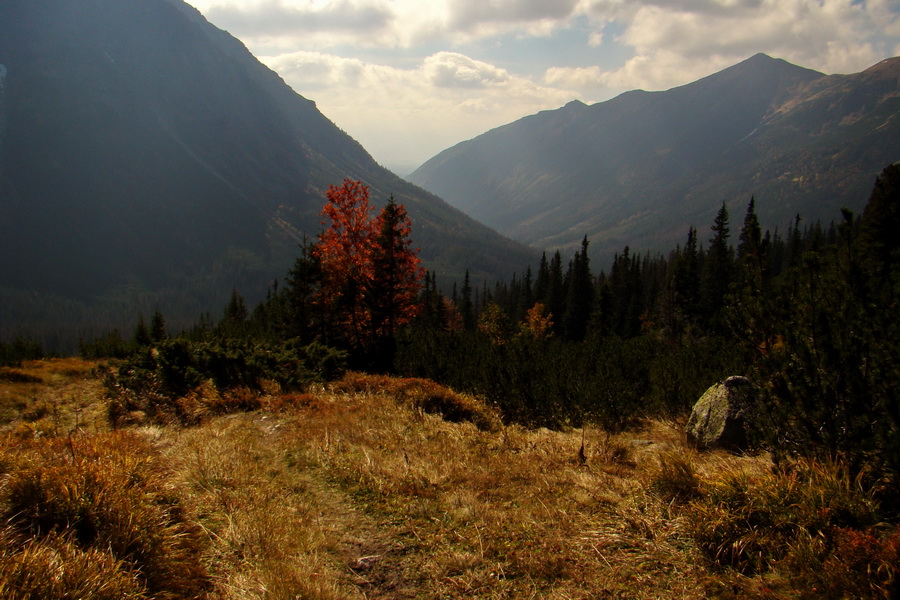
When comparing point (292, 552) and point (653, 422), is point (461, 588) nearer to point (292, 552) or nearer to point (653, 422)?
point (292, 552)

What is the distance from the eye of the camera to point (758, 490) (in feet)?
13.1

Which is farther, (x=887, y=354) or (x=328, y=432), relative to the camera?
(x=328, y=432)

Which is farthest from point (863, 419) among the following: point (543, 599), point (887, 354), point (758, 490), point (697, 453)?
point (543, 599)

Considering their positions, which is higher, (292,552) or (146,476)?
(146,476)

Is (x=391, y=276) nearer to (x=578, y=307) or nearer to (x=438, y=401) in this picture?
(x=438, y=401)

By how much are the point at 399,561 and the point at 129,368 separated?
13.4 meters

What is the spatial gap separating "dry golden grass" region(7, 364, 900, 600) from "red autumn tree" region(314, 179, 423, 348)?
634 inches

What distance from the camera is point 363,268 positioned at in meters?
23.9

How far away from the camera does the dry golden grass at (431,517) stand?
11.3 feet

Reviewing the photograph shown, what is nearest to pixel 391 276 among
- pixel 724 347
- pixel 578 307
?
pixel 724 347

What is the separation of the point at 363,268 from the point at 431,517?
20031 millimetres

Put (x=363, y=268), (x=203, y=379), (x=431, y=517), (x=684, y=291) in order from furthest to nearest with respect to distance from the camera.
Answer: (x=684, y=291) → (x=363, y=268) → (x=203, y=379) → (x=431, y=517)

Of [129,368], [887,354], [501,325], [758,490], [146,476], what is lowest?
[501,325]

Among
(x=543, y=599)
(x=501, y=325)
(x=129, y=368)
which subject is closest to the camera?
(x=543, y=599)
